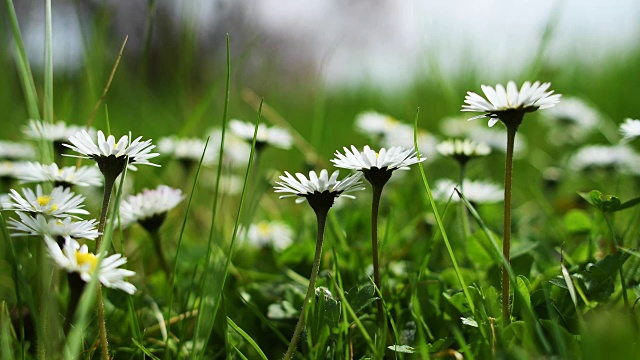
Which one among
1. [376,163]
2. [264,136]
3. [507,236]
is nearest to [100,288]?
[376,163]

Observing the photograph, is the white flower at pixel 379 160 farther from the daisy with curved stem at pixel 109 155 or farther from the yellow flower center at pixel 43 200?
the yellow flower center at pixel 43 200

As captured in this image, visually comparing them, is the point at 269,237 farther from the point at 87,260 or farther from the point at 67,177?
the point at 87,260

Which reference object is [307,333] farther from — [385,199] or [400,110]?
[400,110]

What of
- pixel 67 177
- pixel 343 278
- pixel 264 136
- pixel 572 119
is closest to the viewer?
pixel 67 177

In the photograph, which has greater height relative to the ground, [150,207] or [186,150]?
[186,150]

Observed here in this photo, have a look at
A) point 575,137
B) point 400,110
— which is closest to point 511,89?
point 575,137

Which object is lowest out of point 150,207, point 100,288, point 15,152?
point 100,288
